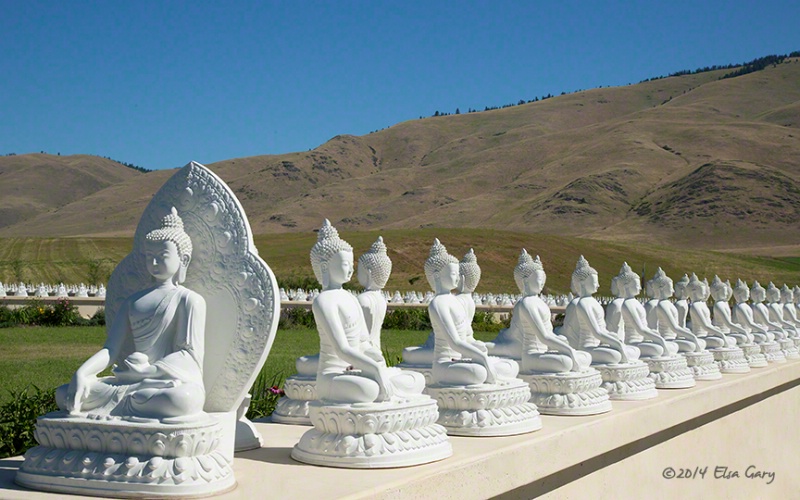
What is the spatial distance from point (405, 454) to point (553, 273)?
152ft

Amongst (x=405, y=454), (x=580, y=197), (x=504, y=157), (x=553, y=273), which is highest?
(x=504, y=157)

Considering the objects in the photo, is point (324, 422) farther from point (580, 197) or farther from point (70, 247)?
point (580, 197)

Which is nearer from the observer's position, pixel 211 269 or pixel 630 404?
pixel 211 269

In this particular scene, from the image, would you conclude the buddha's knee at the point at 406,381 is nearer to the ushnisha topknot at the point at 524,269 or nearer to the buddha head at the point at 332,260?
the buddha head at the point at 332,260

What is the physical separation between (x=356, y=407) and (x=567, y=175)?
120350mm

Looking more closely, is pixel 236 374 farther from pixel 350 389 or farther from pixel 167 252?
pixel 167 252

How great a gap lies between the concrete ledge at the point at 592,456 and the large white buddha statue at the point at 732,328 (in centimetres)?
43

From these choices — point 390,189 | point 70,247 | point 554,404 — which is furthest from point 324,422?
point 390,189

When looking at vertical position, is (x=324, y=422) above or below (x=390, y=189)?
below

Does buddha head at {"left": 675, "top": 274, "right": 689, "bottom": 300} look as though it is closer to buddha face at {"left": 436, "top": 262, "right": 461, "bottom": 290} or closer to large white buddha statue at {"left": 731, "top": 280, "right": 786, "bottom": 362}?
large white buddha statue at {"left": 731, "top": 280, "right": 786, "bottom": 362}

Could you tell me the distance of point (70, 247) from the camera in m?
58.8

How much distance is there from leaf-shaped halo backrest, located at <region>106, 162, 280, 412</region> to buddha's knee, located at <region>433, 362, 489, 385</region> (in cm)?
192

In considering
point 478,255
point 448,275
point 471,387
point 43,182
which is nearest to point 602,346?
point 448,275

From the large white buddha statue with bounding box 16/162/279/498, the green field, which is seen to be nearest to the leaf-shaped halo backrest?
the large white buddha statue with bounding box 16/162/279/498
